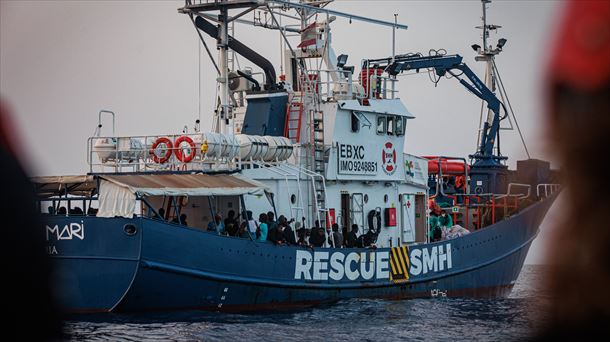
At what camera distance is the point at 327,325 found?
52.1ft

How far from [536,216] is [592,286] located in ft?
82.9

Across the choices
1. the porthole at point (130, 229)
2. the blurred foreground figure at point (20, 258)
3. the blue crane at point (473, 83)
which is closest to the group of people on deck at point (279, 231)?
the porthole at point (130, 229)

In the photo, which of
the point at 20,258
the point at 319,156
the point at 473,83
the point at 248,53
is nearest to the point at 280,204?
the point at 319,156

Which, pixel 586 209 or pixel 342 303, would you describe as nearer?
pixel 586 209

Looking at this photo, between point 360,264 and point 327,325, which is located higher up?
point 360,264

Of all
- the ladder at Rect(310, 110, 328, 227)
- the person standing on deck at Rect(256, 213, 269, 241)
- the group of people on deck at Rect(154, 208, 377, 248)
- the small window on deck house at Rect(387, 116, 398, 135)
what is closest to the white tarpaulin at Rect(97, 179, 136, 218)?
the group of people on deck at Rect(154, 208, 377, 248)

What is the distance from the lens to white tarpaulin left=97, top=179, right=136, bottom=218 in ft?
51.6

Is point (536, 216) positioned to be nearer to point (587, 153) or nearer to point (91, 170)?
point (91, 170)

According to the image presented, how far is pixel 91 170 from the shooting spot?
18.4 metres

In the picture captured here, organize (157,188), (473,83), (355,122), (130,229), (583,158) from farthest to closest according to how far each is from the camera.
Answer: (473,83)
(355,122)
(157,188)
(130,229)
(583,158)

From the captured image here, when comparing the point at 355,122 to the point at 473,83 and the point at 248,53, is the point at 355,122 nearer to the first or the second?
the point at 248,53

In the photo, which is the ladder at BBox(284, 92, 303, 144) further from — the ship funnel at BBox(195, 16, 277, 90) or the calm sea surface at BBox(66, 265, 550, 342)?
the calm sea surface at BBox(66, 265, 550, 342)

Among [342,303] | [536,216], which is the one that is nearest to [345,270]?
[342,303]

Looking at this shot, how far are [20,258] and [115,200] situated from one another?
47.9 ft
